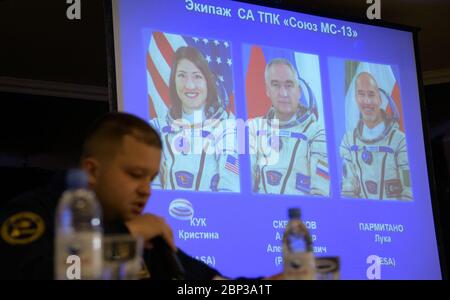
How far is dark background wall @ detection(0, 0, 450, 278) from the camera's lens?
400cm

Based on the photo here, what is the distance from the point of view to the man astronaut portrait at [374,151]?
3.00 m

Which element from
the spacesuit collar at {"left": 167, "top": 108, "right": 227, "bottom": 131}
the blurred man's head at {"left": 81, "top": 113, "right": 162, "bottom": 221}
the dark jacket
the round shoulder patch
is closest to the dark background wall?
the spacesuit collar at {"left": 167, "top": 108, "right": 227, "bottom": 131}

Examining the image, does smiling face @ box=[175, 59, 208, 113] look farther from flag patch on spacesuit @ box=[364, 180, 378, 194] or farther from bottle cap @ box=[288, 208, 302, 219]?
bottle cap @ box=[288, 208, 302, 219]

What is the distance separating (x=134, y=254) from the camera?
3.67 feet

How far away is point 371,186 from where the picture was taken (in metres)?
3.02

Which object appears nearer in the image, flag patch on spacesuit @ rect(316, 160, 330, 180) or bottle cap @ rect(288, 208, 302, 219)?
bottle cap @ rect(288, 208, 302, 219)

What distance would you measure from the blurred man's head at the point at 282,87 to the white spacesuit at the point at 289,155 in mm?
31

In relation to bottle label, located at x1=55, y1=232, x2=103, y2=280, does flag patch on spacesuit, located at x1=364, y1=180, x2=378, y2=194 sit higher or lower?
higher

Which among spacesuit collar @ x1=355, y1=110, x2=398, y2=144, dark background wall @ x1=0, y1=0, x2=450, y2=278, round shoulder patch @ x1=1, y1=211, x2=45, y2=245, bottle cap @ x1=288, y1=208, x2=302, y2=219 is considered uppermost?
dark background wall @ x1=0, y1=0, x2=450, y2=278

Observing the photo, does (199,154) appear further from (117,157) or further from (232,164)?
(117,157)

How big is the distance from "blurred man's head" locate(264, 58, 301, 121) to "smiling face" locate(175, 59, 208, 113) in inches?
11.1

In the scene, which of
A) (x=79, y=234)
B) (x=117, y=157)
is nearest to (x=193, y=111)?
(x=117, y=157)

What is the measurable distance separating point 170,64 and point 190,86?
11 cm
